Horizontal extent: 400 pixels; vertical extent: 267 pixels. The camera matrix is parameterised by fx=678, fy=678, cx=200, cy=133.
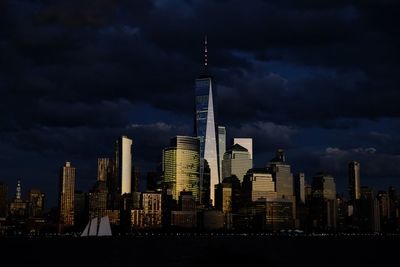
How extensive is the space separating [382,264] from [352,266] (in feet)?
42.0

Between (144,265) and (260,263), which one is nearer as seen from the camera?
(260,263)

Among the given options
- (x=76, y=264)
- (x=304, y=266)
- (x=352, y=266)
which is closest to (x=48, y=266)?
(x=76, y=264)

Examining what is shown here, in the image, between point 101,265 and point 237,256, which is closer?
point 237,256

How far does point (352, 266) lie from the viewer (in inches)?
6668

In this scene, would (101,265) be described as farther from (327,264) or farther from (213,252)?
(213,252)

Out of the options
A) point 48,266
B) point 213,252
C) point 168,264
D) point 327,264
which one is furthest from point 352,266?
point 213,252

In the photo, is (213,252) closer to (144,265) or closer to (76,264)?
(144,265)

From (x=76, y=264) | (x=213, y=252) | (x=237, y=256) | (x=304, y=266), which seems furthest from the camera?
(x=76, y=264)

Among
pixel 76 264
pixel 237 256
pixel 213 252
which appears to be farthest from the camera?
pixel 76 264

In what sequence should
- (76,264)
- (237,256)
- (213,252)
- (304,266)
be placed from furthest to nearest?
1. (76,264)
2. (304,266)
3. (213,252)
4. (237,256)

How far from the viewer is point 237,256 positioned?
7781cm

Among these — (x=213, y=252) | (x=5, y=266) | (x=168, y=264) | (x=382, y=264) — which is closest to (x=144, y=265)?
(x=168, y=264)

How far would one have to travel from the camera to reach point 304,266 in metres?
167

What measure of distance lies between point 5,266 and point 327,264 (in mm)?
82038
